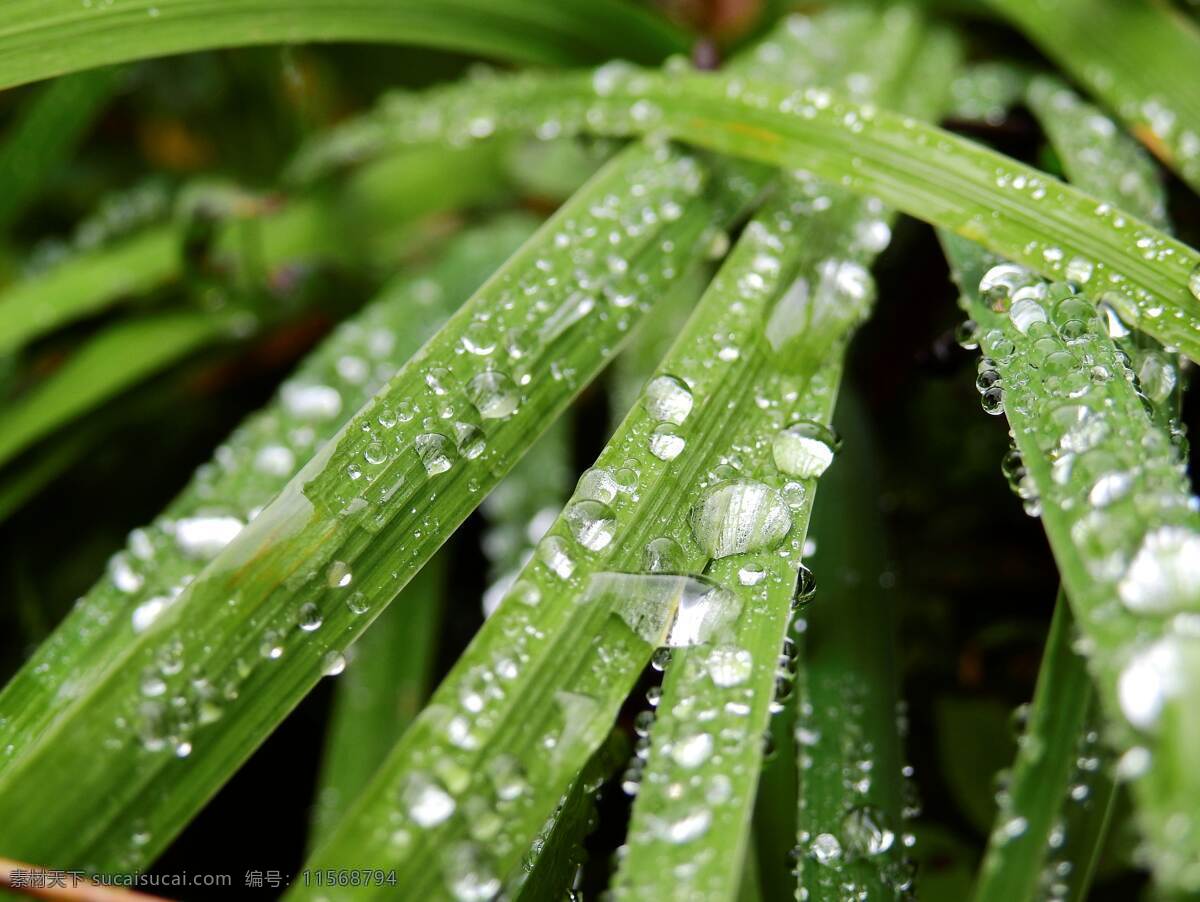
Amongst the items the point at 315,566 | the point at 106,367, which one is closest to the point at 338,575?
the point at 315,566

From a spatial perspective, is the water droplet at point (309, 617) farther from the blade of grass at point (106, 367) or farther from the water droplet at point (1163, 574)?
the blade of grass at point (106, 367)

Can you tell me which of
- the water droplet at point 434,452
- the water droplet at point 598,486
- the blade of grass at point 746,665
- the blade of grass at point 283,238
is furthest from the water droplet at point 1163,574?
the blade of grass at point 283,238

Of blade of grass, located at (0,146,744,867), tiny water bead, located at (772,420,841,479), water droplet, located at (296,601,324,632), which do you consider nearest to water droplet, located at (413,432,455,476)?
blade of grass, located at (0,146,744,867)

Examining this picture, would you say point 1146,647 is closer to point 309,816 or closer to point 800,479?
point 800,479

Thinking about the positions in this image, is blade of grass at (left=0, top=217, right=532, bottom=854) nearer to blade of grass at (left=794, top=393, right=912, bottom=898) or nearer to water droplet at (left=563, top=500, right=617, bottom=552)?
water droplet at (left=563, top=500, right=617, bottom=552)

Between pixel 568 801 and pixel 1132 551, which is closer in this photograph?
pixel 1132 551

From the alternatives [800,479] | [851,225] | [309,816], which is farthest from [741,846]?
[309,816]
